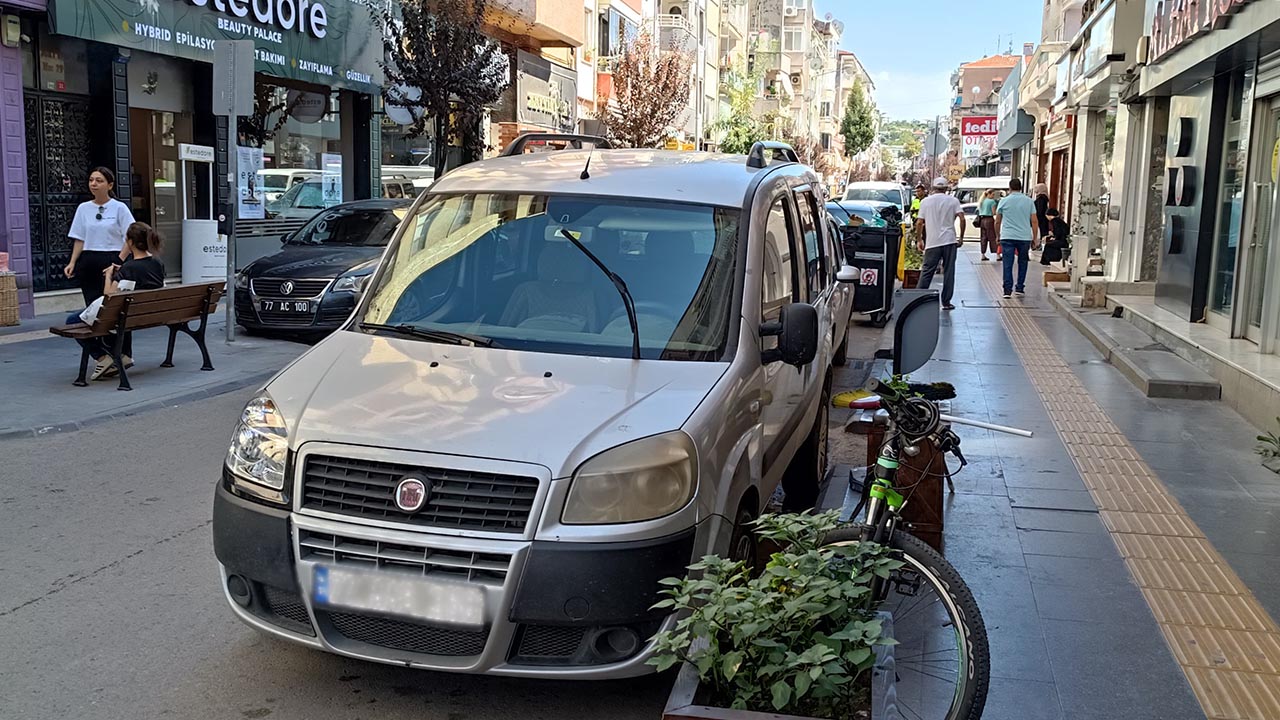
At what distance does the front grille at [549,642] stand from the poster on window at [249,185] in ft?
52.7

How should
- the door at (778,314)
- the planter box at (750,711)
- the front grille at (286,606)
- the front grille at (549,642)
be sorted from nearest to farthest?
the planter box at (750,711), the front grille at (549,642), the front grille at (286,606), the door at (778,314)

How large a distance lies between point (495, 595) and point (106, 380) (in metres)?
7.91

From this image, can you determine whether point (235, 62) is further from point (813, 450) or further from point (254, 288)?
point (813, 450)

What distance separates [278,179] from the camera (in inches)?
789

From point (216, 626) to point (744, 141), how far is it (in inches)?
2064

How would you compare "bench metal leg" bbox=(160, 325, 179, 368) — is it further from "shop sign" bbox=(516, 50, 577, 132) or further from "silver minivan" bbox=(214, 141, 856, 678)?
"shop sign" bbox=(516, 50, 577, 132)

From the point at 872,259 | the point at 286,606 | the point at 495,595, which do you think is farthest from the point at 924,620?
the point at 872,259

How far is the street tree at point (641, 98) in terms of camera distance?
38438 mm

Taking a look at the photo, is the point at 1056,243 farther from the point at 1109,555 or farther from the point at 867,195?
the point at 1109,555

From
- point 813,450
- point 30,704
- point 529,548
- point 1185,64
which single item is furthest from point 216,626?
point 1185,64

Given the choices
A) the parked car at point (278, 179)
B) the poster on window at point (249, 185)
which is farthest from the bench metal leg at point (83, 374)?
the parked car at point (278, 179)

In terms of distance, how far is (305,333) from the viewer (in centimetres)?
1323

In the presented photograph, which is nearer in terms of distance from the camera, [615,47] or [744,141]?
[615,47]

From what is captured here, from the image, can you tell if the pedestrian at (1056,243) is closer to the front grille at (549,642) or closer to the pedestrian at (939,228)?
the pedestrian at (939,228)
